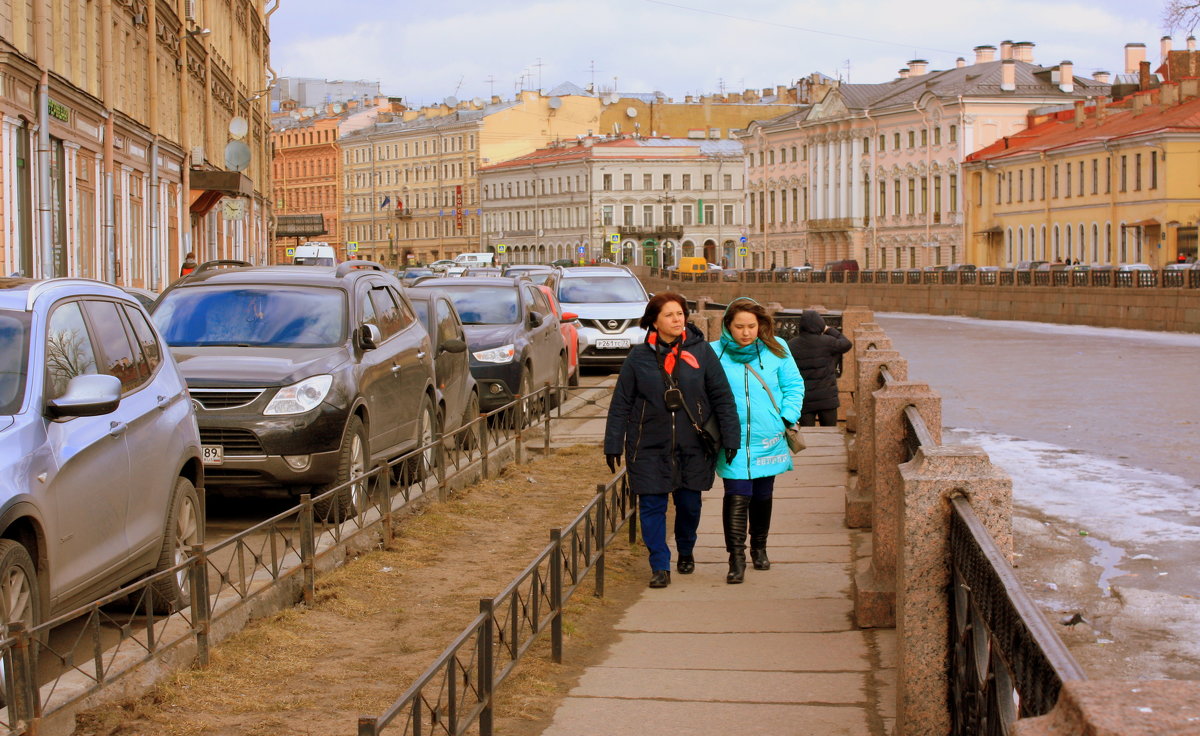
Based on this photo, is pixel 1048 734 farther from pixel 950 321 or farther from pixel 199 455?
pixel 950 321

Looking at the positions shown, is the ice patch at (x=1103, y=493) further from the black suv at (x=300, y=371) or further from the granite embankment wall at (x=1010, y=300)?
the granite embankment wall at (x=1010, y=300)

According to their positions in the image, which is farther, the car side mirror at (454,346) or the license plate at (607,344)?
the license plate at (607,344)

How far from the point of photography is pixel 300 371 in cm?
1010

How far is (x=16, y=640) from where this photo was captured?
475 cm

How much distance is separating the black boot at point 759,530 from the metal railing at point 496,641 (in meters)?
0.85

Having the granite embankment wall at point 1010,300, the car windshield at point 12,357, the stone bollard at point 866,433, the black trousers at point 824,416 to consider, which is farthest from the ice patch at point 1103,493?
the granite embankment wall at point 1010,300

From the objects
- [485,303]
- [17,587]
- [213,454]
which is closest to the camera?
[17,587]

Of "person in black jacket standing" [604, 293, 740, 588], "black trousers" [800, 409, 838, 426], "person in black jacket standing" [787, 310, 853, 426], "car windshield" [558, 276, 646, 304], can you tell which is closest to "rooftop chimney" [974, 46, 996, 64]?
"car windshield" [558, 276, 646, 304]

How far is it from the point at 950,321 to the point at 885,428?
49425mm

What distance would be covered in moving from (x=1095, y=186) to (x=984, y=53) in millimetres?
29550

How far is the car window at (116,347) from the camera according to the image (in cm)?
703

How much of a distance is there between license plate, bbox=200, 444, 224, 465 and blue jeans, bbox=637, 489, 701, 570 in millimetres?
2714

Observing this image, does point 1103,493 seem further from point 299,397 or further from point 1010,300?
point 1010,300


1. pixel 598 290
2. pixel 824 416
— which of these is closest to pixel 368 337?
pixel 824 416
